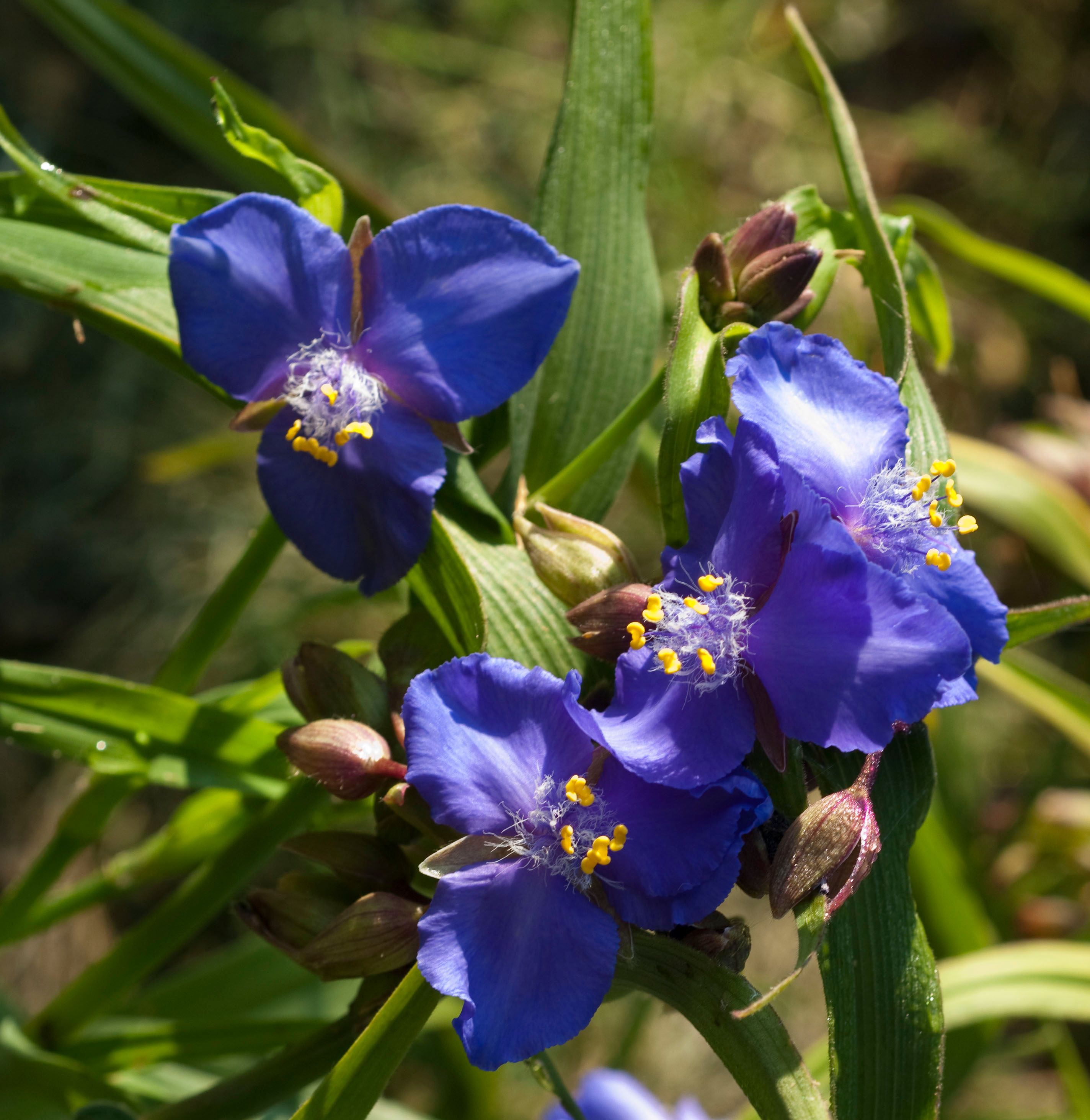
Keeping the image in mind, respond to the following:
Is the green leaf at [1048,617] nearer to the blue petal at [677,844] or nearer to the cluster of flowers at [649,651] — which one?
the cluster of flowers at [649,651]

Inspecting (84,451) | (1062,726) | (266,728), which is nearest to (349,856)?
(266,728)

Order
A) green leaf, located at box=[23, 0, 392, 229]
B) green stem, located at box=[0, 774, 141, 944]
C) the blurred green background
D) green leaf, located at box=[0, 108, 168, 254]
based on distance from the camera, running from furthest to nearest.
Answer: the blurred green background → green leaf, located at box=[23, 0, 392, 229] → green stem, located at box=[0, 774, 141, 944] → green leaf, located at box=[0, 108, 168, 254]

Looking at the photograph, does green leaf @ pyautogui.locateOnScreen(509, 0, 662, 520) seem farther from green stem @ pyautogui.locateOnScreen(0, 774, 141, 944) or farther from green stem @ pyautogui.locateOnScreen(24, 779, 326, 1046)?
green stem @ pyautogui.locateOnScreen(0, 774, 141, 944)

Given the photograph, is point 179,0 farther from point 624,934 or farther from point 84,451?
point 624,934

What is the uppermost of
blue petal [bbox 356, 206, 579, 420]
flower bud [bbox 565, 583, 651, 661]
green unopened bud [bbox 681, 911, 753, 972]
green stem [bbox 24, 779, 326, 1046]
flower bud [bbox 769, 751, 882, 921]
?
blue petal [bbox 356, 206, 579, 420]

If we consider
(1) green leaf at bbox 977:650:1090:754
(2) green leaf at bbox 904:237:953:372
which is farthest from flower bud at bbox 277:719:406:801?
(1) green leaf at bbox 977:650:1090:754

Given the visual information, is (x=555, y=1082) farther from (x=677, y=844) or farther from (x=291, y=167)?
(x=291, y=167)

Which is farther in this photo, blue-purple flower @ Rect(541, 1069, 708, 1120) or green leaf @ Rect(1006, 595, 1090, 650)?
blue-purple flower @ Rect(541, 1069, 708, 1120)
